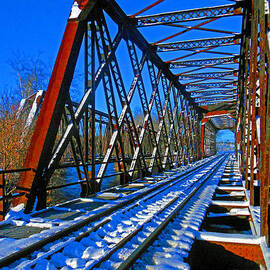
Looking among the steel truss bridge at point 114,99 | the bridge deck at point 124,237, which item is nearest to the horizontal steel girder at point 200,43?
the steel truss bridge at point 114,99

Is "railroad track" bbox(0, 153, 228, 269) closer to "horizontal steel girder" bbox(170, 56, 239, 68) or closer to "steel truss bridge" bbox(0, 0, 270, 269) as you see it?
"steel truss bridge" bbox(0, 0, 270, 269)

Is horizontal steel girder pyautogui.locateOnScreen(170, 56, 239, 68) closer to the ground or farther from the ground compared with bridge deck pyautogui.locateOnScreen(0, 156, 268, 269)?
farther from the ground

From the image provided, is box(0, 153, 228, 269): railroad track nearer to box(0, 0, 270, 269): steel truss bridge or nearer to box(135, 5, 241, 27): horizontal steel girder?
box(0, 0, 270, 269): steel truss bridge

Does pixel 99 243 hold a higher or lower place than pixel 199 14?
lower

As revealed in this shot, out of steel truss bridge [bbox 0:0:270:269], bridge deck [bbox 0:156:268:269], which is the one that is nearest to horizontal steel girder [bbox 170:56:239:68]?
steel truss bridge [bbox 0:0:270:269]

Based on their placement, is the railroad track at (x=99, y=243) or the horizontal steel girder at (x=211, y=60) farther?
the horizontal steel girder at (x=211, y=60)

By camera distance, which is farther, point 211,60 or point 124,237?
point 211,60

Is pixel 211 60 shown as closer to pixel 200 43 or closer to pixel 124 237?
pixel 200 43

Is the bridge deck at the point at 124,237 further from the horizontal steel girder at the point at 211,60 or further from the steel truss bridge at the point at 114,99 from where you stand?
the horizontal steel girder at the point at 211,60

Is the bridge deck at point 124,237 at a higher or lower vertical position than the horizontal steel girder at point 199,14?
lower

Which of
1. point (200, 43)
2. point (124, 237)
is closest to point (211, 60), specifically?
point (200, 43)

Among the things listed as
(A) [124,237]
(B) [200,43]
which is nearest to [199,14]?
(B) [200,43]

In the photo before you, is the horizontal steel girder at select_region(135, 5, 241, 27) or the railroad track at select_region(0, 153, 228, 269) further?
the horizontal steel girder at select_region(135, 5, 241, 27)

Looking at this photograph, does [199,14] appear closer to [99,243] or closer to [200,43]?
[200,43]
